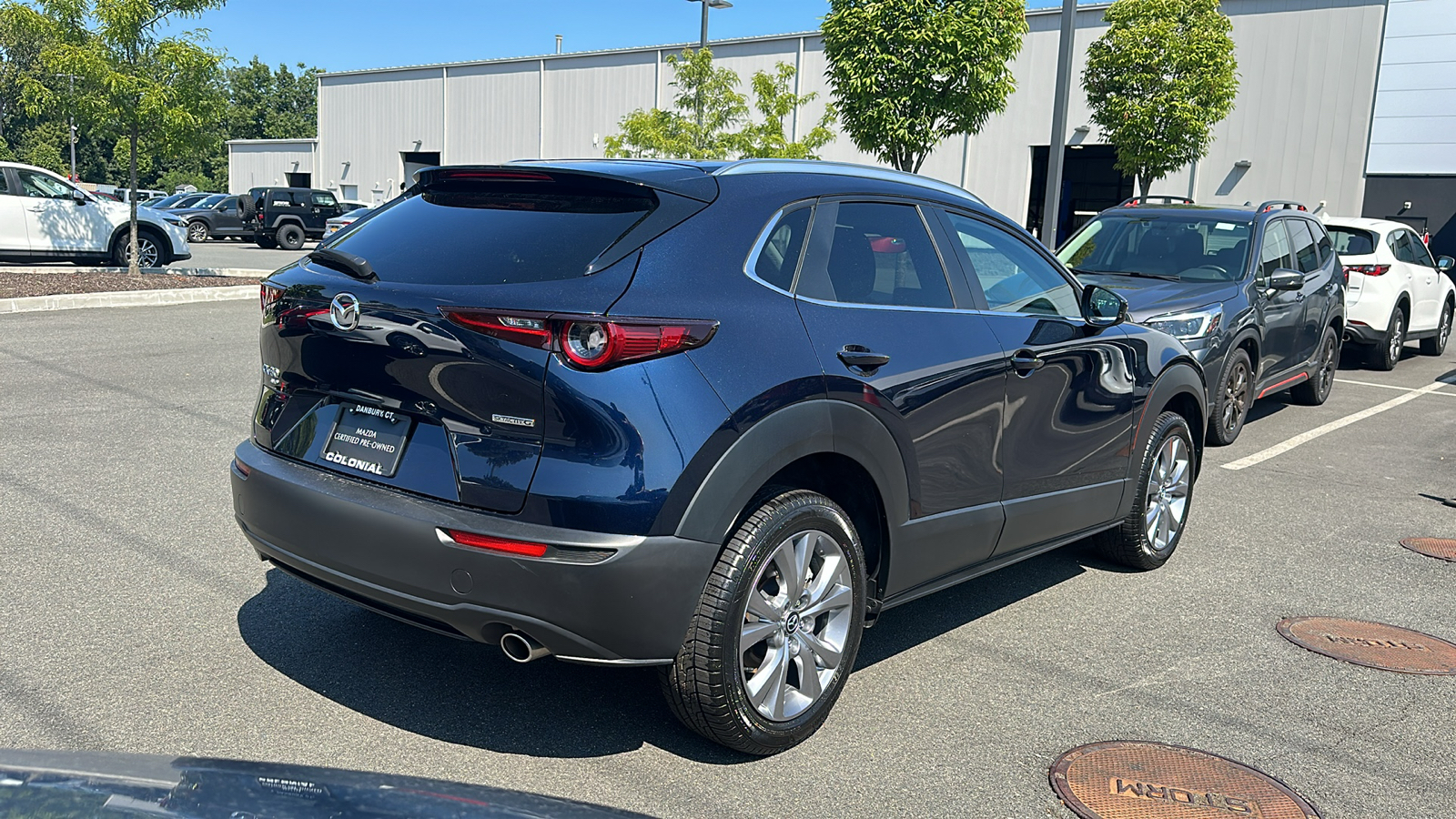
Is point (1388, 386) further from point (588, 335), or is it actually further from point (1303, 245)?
point (588, 335)

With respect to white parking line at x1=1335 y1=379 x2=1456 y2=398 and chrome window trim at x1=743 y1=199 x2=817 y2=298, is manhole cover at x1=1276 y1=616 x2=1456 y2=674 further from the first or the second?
white parking line at x1=1335 y1=379 x2=1456 y2=398

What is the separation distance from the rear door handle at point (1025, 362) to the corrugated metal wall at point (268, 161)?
180 feet

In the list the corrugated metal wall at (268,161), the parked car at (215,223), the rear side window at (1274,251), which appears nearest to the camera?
the rear side window at (1274,251)

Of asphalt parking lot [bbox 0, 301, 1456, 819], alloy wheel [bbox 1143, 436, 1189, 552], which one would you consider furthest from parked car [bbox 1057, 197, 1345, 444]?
alloy wheel [bbox 1143, 436, 1189, 552]

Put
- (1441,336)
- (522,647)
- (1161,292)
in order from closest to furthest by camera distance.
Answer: (522,647), (1161,292), (1441,336)

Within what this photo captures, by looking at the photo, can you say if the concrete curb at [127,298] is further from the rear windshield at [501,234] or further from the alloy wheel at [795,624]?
the alloy wheel at [795,624]

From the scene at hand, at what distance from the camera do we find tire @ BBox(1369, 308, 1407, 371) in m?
13.7

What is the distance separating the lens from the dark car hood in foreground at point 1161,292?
26.7ft

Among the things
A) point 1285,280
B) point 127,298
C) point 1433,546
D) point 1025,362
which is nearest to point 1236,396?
point 1285,280

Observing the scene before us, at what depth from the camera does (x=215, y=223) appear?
38.1 meters

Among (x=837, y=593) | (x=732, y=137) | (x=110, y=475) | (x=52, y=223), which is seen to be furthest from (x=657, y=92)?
(x=837, y=593)

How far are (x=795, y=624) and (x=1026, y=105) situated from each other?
31.9m

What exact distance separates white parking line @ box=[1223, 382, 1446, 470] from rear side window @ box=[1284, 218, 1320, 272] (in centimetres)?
135

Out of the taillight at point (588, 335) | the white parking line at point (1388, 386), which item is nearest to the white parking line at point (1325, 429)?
the white parking line at point (1388, 386)
